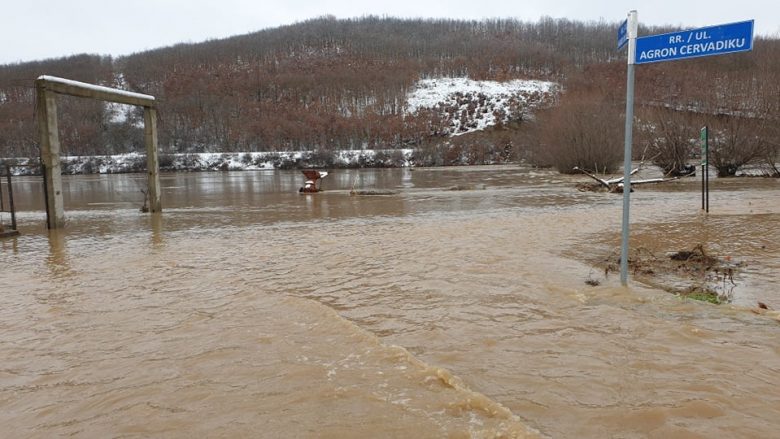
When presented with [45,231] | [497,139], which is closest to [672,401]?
[45,231]

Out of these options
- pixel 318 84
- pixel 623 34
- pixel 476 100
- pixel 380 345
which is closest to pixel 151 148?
pixel 380 345

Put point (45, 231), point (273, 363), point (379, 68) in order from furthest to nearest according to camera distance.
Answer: point (379, 68) < point (45, 231) < point (273, 363)

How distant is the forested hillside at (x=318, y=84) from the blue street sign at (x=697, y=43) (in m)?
47.7

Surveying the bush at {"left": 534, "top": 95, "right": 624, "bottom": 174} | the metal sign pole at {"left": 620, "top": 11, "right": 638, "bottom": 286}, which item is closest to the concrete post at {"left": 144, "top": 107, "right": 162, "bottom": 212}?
the metal sign pole at {"left": 620, "top": 11, "right": 638, "bottom": 286}

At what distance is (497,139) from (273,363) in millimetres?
99906

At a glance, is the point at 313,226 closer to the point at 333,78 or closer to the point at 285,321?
the point at 285,321

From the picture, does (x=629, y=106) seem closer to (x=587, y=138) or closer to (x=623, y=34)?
(x=623, y=34)

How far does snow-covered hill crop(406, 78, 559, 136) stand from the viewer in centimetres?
12175

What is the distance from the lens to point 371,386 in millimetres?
3879

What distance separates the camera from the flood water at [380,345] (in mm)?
3379

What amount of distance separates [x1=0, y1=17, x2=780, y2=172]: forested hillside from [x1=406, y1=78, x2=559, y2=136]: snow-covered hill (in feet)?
7.54

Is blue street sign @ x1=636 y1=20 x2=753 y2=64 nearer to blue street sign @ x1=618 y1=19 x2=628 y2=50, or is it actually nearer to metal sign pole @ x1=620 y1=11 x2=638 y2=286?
metal sign pole @ x1=620 y1=11 x2=638 y2=286

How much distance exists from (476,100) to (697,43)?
133 meters

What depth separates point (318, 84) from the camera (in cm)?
15588
